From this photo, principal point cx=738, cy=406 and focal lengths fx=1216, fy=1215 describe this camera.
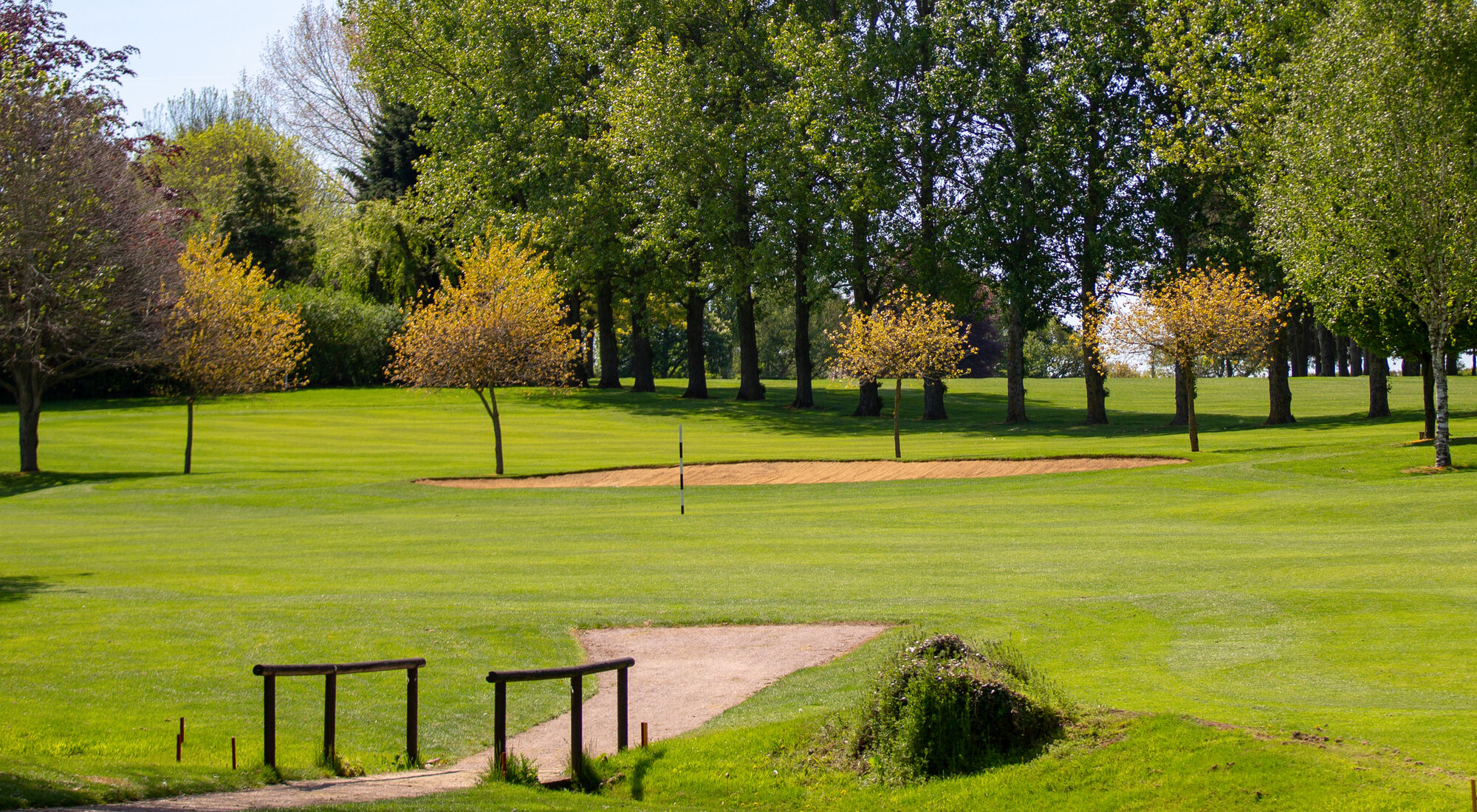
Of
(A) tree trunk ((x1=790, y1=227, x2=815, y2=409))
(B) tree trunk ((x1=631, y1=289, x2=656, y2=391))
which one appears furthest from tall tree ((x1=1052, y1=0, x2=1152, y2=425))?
(B) tree trunk ((x1=631, y1=289, x2=656, y2=391))

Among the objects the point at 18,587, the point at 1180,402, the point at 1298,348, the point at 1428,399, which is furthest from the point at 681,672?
the point at 1298,348

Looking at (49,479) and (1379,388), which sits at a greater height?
(1379,388)

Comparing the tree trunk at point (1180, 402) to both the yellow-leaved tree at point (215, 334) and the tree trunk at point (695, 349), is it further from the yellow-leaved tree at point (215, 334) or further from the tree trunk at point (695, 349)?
the yellow-leaved tree at point (215, 334)

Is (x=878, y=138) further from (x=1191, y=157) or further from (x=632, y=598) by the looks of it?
(x=632, y=598)

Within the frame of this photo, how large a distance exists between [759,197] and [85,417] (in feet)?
104

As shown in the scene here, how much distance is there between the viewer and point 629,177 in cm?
5900

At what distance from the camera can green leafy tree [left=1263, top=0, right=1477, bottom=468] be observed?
3047 cm

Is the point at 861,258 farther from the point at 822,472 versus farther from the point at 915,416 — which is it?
the point at 822,472

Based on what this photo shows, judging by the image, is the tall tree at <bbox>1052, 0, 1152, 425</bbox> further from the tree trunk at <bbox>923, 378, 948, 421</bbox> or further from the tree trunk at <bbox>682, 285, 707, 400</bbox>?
the tree trunk at <bbox>682, 285, 707, 400</bbox>

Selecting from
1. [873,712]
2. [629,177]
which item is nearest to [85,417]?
[629,177]

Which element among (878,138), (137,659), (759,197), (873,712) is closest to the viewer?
(873,712)

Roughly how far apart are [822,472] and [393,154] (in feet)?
146

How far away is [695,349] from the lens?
66.4 metres

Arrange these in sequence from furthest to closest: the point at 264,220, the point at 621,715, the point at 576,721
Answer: the point at 264,220 → the point at 621,715 → the point at 576,721
